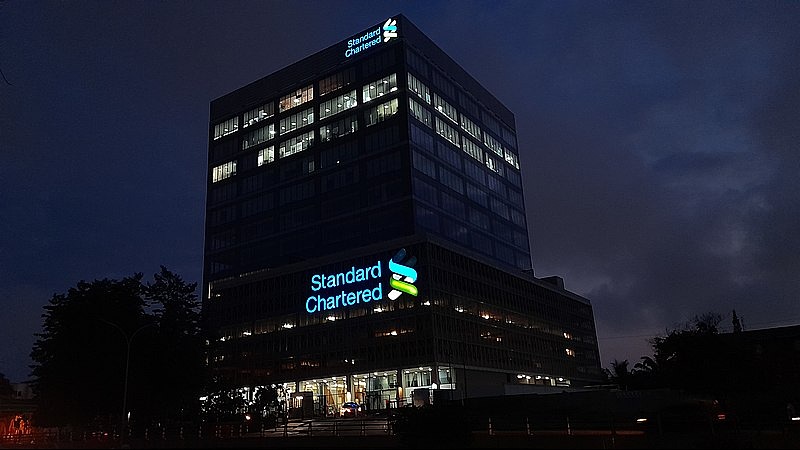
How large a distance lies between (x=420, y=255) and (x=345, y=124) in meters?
33.2

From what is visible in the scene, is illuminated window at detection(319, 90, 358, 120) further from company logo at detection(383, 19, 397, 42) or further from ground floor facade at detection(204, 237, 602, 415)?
ground floor facade at detection(204, 237, 602, 415)

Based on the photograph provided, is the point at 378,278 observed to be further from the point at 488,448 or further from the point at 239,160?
the point at 488,448

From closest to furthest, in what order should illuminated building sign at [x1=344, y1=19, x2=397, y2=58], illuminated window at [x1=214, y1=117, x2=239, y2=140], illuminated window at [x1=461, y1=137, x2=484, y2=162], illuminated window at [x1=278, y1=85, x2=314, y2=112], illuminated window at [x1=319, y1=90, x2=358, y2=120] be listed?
illuminated building sign at [x1=344, y1=19, x2=397, y2=58], illuminated window at [x1=319, y1=90, x2=358, y2=120], illuminated window at [x1=278, y1=85, x2=314, y2=112], illuminated window at [x1=461, y1=137, x2=484, y2=162], illuminated window at [x1=214, y1=117, x2=239, y2=140]

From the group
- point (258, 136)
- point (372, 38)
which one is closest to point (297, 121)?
point (258, 136)

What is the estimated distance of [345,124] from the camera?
376 ft

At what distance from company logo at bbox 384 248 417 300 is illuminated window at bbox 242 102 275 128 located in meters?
50.4

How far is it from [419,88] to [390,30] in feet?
38.7

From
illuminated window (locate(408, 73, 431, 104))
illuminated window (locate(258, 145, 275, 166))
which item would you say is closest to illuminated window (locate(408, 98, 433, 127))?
illuminated window (locate(408, 73, 431, 104))

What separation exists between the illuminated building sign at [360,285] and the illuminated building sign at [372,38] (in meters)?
42.5

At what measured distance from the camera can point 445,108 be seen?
11969cm

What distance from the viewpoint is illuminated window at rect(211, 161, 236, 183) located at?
421 ft

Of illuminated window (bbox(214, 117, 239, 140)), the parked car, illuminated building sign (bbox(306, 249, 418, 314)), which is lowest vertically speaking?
the parked car

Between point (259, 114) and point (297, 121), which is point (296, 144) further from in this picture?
point (259, 114)

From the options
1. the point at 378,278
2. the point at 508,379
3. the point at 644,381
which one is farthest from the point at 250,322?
the point at 644,381
